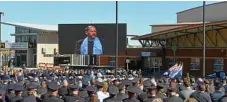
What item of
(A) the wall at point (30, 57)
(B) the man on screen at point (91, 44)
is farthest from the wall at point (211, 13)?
(A) the wall at point (30, 57)

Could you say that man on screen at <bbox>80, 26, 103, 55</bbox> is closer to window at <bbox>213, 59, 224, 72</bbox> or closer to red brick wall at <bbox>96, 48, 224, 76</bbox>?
red brick wall at <bbox>96, 48, 224, 76</bbox>

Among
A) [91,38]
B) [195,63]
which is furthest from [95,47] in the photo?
[195,63]

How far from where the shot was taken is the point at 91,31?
2151 inches

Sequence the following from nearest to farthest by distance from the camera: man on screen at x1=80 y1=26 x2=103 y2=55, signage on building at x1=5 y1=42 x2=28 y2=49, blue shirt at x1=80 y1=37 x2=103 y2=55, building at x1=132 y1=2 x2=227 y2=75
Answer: building at x1=132 y1=2 x2=227 y2=75, man on screen at x1=80 y1=26 x2=103 y2=55, blue shirt at x1=80 y1=37 x2=103 y2=55, signage on building at x1=5 y1=42 x2=28 y2=49

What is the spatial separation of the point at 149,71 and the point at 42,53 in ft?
87.7

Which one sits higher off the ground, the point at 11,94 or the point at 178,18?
the point at 178,18

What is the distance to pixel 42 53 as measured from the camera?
77.9m

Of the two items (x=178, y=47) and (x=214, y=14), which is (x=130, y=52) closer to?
(x=178, y=47)

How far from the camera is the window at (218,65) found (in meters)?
49.3

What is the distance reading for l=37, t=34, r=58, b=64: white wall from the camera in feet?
255

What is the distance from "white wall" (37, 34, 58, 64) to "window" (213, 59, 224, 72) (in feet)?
112

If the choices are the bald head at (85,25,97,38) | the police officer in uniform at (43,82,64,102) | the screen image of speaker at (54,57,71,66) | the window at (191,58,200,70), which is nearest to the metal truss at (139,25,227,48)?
the window at (191,58,200,70)

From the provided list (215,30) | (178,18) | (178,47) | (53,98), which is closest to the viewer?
(53,98)

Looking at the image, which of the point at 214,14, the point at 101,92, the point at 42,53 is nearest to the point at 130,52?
the point at 214,14
